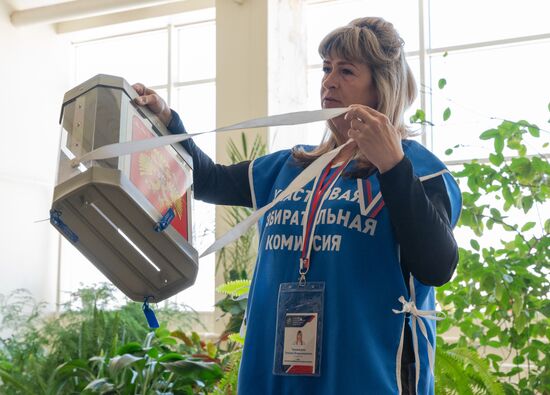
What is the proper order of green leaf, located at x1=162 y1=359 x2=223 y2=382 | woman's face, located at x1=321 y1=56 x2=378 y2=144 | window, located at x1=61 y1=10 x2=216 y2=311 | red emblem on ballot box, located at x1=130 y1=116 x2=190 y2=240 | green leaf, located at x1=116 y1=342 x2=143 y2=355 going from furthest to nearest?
1. window, located at x1=61 y1=10 x2=216 y2=311
2. green leaf, located at x1=116 y1=342 x2=143 y2=355
3. green leaf, located at x1=162 y1=359 x2=223 y2=382
4. woman's face, located at x1=321 y1=56 x2=378 y2=144
5. red emblem on ballot box, located at x1=130 y1=116 x2=190 y2=240

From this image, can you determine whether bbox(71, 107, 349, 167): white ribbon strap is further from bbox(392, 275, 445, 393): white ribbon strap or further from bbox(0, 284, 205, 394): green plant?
bbox(0, 284, 205, 394): green plant

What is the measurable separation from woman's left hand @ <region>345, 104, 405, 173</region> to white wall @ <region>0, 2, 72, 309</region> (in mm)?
9306

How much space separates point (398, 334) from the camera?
156 cm

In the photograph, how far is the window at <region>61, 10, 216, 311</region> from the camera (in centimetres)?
1002

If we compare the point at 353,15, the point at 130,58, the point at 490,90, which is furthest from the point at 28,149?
the point at 490,90

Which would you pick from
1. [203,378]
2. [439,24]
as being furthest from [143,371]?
[439,24]

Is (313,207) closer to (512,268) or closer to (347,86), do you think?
(347,86)

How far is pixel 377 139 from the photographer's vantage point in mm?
1450

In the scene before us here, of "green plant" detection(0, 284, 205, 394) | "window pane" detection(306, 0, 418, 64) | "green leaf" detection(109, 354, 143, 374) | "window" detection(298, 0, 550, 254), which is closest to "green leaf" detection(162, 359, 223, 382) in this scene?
"green leaf" detection(109, 354, 143, 374)

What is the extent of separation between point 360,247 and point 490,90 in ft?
23.2

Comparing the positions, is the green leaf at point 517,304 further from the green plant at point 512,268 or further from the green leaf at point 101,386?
the green leaf at point 101,386

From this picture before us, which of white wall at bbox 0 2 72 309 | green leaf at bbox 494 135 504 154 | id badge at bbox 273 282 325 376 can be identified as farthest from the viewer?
white wall at bbox 0 2 72 309

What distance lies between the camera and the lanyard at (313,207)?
160cm

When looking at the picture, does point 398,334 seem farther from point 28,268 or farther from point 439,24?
point 28,268
